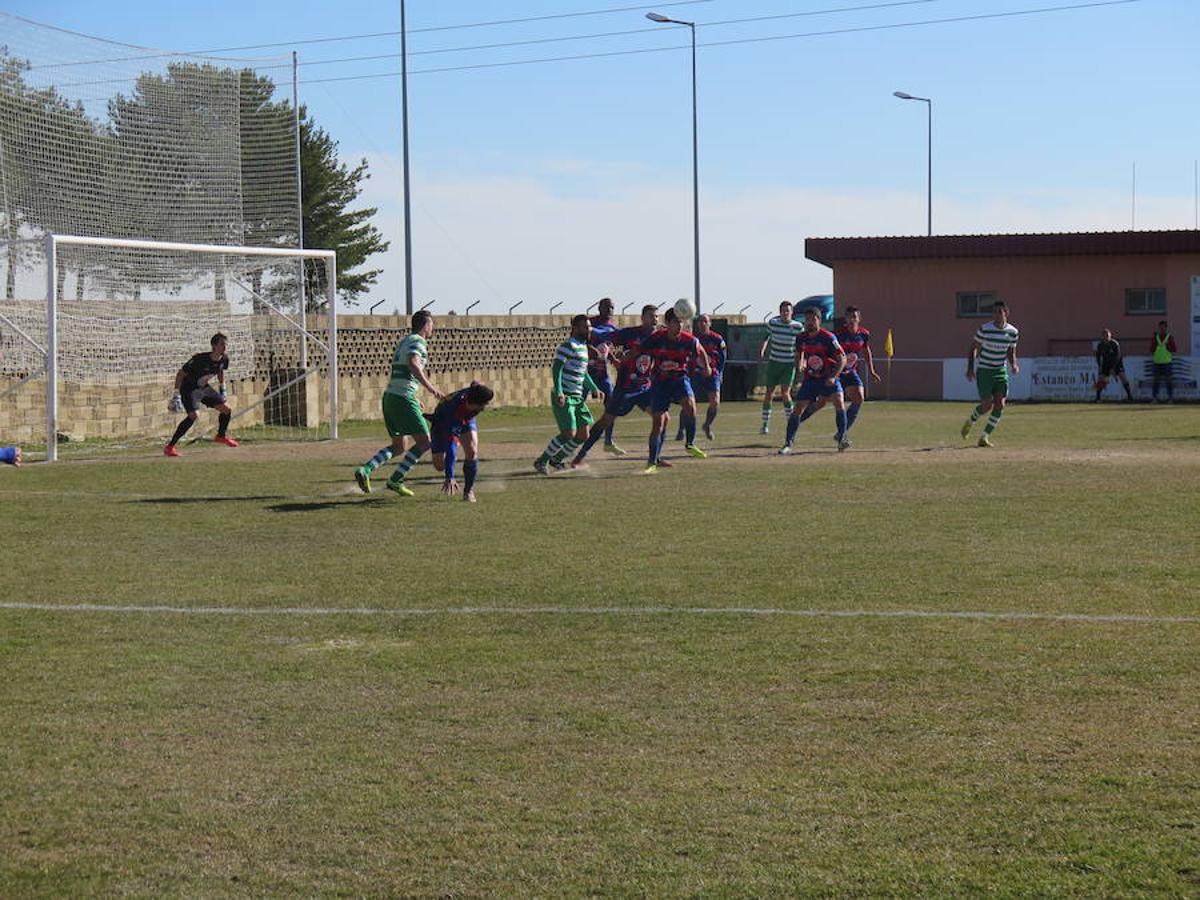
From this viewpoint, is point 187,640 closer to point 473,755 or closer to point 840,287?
point 473,755

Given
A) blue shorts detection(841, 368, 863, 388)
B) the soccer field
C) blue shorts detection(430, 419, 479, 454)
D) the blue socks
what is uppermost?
blue shorts detection(841, 368, 863, 388)

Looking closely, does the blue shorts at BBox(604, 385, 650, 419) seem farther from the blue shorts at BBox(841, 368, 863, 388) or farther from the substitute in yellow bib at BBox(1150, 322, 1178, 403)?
the substitute in yellow bib at BBox(1150, 322, 1178, 403)

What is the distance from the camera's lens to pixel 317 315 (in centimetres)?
3381

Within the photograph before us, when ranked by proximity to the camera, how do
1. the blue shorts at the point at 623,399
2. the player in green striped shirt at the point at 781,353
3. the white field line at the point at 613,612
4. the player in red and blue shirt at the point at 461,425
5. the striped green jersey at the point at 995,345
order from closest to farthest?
1. the white field line at the point at 613,612
2. the player in red and blue shirt at the point at 461,425
3. the blue shorts at the point at 623,399
4. the striped green jersey at the point at 995,345
5. the player in green striped shirt at the point at 781,353

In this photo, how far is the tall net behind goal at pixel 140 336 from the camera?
81.8 feet

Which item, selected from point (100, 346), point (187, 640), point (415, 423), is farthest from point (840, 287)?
point (187, 640)

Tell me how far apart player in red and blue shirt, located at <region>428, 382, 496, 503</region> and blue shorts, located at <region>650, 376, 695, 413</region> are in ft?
12.6

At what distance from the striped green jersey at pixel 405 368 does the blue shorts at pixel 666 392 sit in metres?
3.70

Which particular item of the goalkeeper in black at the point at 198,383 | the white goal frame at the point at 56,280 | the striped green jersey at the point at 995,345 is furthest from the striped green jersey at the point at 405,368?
the striped green jersey at the point at 995,345

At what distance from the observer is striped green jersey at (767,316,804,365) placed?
27.1 meters

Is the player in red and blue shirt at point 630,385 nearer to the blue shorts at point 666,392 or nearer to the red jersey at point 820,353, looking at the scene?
the blue shorts at point 666,392

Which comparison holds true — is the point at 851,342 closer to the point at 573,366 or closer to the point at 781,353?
the point at 781,353

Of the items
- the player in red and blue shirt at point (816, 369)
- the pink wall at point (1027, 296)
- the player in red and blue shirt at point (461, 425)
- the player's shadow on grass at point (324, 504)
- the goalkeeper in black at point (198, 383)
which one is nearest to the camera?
the player in red and blue shirt at point (461, 425)

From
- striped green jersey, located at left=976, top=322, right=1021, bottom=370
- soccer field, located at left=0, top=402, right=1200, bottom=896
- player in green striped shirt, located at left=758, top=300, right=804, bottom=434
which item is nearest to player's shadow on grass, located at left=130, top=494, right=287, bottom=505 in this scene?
soccer field, located at left=0, top=402, right=1200, bottom=896
